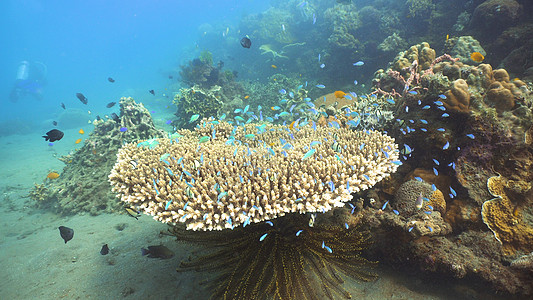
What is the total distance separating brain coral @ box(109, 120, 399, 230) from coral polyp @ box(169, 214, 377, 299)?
38cm

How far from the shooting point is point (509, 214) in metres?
3.35

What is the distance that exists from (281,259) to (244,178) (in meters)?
1.19

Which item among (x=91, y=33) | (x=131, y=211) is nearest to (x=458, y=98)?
(x=131, y=211)

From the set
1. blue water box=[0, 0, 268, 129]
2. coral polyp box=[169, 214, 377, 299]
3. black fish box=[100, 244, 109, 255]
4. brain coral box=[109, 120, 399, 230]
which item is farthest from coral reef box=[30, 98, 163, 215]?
blue water box=[0, 0, 268, 129]

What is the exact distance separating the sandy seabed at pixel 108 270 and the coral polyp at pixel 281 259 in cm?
41

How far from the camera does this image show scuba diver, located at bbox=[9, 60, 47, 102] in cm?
3288

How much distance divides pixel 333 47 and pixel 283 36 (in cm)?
888

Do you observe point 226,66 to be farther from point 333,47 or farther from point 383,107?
point 383,107

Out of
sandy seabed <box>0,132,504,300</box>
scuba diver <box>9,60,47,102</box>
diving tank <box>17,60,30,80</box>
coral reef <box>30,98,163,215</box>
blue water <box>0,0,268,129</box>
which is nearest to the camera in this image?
sandy seabed <box>0,132,504,300</box>

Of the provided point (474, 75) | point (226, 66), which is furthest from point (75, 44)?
point (474, 75)

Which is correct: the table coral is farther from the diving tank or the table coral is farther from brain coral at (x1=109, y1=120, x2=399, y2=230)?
the diving tank

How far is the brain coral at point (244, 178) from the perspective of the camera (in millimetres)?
2809

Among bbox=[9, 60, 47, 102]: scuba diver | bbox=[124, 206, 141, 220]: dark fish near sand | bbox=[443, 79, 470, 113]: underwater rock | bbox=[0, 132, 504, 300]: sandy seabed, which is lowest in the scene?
bbox=[0, 132, 504, 300]: sandy seabed

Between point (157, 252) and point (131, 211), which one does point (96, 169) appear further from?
point (157, 252)
